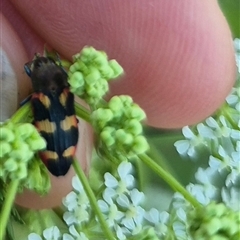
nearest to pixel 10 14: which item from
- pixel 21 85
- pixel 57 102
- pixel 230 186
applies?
pixel 21 85

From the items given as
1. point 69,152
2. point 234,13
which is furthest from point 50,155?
point 234,13

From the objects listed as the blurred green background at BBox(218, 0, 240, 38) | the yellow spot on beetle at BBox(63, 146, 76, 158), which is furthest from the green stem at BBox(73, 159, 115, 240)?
the blurred green background at BBox(218, 0, 240, 38)

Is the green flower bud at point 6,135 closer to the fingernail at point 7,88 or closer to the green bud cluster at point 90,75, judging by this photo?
the green bud cluster at point 90,75

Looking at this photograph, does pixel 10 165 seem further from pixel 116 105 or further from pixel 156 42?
pixel 156 42

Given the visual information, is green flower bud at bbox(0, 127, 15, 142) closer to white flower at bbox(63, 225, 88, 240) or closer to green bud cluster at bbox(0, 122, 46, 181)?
green bud cluster at bbox(0, 122, 46, 181)

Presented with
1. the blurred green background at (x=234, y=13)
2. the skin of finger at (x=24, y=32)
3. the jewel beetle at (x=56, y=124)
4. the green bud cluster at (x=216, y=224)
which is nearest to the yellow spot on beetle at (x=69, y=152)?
the jewel beetle at (x=56, y=124)

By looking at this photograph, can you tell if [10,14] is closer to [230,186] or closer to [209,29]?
[209,29]
